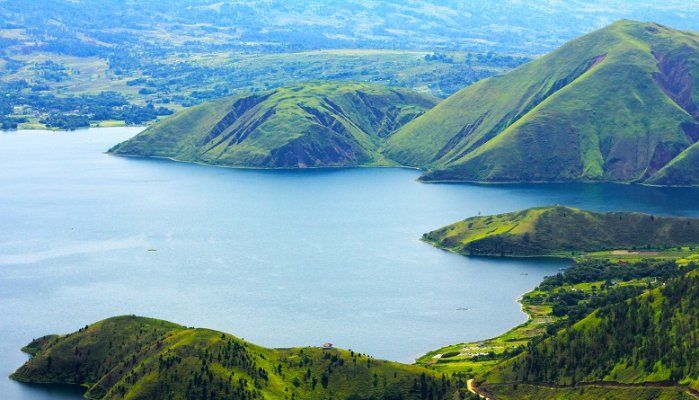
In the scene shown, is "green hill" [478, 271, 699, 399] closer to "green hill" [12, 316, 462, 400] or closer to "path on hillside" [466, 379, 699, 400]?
"path on hillside" [466, 379, 699, 400]

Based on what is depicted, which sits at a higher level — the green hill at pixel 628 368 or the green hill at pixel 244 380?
the green hill at pixel 628 368

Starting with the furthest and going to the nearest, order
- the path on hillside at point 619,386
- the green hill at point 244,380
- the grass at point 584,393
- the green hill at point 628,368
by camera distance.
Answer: the green hill at point 244,380, the green hill at point 628,368, the grass at point 584,393, the path on hillside at point 619,386

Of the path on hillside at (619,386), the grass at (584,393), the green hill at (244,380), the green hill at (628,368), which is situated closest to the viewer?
the path on hillside at (619,386)

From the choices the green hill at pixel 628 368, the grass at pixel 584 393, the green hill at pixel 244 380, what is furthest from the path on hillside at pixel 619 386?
the green hill at pixel 244 380

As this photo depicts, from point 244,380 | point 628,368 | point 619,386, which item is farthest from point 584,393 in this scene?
point 244,380

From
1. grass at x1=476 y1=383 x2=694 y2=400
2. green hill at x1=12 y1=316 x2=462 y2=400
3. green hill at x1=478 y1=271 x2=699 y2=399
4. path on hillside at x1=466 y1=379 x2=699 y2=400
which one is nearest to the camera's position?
path on hillside at x1=466 y1=379 x2=699 y2=400

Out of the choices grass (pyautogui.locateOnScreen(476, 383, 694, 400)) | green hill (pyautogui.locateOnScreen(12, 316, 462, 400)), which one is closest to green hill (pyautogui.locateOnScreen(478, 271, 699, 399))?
grass (pyautogui.locateOnScreen(476, 383, 694, 400))

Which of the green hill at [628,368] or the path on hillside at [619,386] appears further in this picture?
the green hill at [628,368]

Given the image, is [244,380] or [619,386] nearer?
[619,386]

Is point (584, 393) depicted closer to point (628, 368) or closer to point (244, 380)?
point (628, 368)

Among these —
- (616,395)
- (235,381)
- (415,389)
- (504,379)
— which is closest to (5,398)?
(235,381)

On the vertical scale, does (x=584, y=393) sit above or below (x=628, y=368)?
below

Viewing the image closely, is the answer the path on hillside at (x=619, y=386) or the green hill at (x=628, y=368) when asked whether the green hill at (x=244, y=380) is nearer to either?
the path on hillside at (x=619, y=386)
